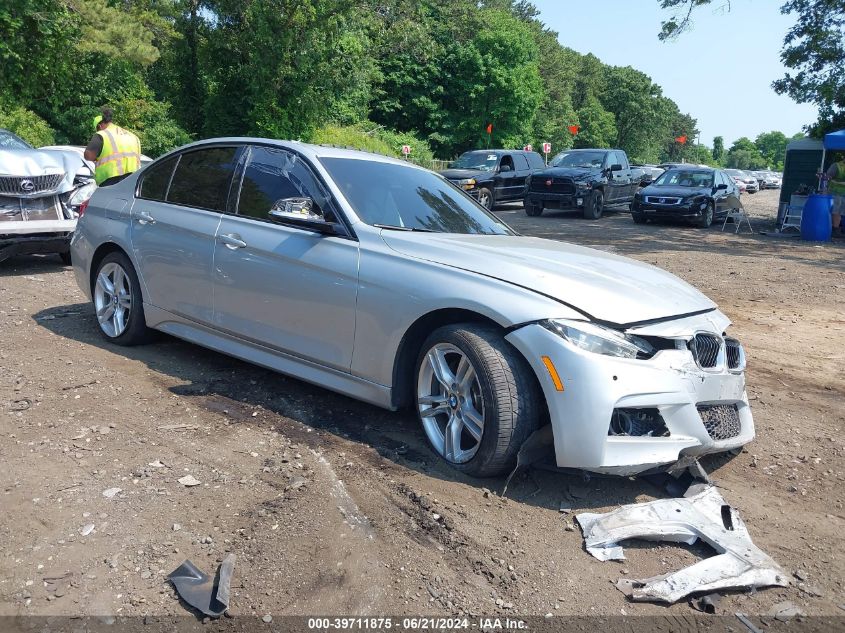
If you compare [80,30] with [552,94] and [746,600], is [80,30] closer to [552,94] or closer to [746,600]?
[746,600]

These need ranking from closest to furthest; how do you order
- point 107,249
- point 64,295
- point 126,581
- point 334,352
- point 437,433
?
1. point 126,581
2. point 437,433
3. point 334,352
4. point 107,249
5. point 64,295

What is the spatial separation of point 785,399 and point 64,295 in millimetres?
6892

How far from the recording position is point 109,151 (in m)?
9.31

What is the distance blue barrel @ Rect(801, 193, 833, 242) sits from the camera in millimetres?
16750

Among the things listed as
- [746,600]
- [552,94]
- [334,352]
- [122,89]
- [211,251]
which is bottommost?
[746,600]

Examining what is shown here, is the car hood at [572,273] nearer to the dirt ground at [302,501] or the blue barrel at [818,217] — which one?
the dirt ground at [302,501]

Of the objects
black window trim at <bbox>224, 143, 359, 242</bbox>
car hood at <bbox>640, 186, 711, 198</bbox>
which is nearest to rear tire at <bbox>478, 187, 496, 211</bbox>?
car hood at <bbox>640, 186, 711, 198</bbox>

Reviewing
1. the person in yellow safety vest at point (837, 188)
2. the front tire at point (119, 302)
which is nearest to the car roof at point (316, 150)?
the front tire at point (119, 302)

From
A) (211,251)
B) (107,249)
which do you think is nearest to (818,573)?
(211,251)

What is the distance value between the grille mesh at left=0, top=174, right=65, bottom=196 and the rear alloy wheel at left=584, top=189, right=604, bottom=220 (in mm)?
14744

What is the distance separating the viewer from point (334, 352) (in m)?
4.46

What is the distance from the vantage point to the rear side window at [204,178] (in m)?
5.41

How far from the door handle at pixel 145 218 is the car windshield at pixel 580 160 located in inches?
679

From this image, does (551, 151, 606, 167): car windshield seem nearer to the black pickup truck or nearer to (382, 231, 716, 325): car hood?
the black pickup truck
